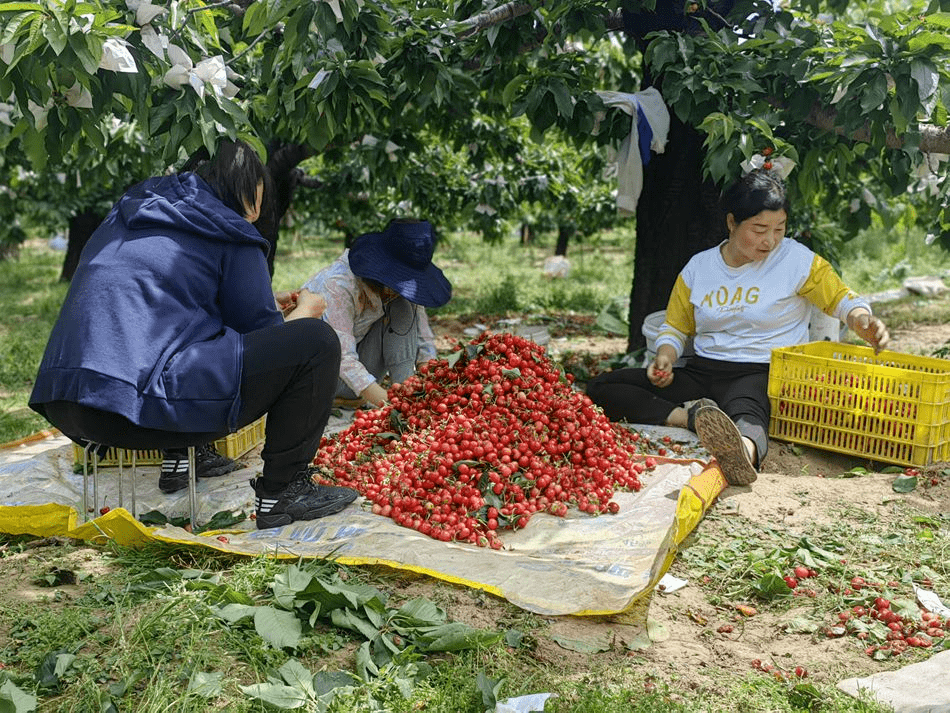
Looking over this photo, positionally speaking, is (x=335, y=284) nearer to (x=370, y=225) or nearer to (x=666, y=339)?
(x=666, y=339)

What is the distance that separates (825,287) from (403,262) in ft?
6.82

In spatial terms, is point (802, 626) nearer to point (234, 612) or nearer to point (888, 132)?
point (234, 612)

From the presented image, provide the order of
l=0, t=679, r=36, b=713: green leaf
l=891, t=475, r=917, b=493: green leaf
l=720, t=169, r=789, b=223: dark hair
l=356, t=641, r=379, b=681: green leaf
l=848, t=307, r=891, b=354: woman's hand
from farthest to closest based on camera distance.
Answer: l=720, t=169, r=789, b=223: dark hair
l=848, t=307, r=891, b=354: woman's hand
l=891, t=475, r=917, b=493: green leaf
l=356, t=641, r=379, b=681: green leaf
l=0, t=679, r=36, b=713: green leaf

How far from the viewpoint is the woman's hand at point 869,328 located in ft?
13.5

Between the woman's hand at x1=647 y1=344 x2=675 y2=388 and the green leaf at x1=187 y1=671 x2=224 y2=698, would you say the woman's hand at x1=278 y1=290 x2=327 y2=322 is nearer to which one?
the green leaf at x1=187 y1=671 x2=224 y2=698

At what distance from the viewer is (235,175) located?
3.07 metres

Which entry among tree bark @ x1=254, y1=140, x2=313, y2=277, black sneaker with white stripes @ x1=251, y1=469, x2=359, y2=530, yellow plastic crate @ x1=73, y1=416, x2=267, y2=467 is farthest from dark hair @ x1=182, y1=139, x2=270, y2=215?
tree bark @ x1=254, y1=140, x2=313, y2=277

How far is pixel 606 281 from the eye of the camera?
44.1 feet

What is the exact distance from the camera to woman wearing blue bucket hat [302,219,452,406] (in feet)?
14.5

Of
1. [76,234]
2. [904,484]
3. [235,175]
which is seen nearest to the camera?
[235,175]

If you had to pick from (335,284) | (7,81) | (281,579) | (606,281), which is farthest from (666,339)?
(606,281)

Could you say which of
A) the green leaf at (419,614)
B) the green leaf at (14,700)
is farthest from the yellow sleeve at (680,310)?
the green leaf at (14,700)

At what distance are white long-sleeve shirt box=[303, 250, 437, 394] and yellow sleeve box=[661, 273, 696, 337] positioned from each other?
153 centimetres

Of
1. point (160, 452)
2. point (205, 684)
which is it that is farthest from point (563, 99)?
point (205, 684)
